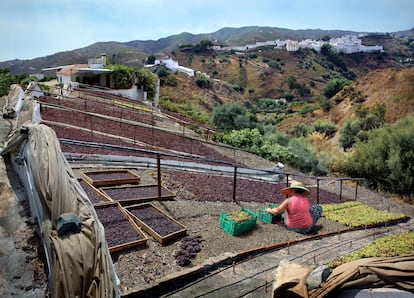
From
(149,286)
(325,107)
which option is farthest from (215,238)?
(325,107)

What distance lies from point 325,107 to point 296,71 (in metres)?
51.4

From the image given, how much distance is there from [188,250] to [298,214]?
10.6 feet

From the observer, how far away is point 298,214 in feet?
27.2

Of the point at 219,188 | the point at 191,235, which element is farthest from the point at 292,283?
the point at 219,188

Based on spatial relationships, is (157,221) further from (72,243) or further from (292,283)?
(292,283)

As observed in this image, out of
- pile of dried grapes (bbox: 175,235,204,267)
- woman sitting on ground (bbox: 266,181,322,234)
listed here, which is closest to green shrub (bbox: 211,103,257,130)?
woman sitting on ground (bbox: 266,181,322,234)

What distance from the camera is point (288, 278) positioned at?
128 inches

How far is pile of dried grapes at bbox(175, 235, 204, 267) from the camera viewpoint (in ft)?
19.5

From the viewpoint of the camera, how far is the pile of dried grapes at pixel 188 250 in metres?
5.96

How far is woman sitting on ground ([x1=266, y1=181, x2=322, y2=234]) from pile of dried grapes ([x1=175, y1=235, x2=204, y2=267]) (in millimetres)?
2361

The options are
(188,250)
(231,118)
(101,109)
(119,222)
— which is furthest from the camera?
(231,118)

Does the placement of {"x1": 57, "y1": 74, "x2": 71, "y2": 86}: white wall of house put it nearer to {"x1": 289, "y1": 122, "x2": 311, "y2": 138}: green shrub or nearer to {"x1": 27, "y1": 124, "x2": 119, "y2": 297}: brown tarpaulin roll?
{"x1": 289, "y1": 122, "x2": 311, "y2": 138}: green shrub

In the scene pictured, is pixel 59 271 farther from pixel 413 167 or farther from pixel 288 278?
pixel 413 167

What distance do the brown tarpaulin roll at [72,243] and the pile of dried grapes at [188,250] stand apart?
8.14 ft
